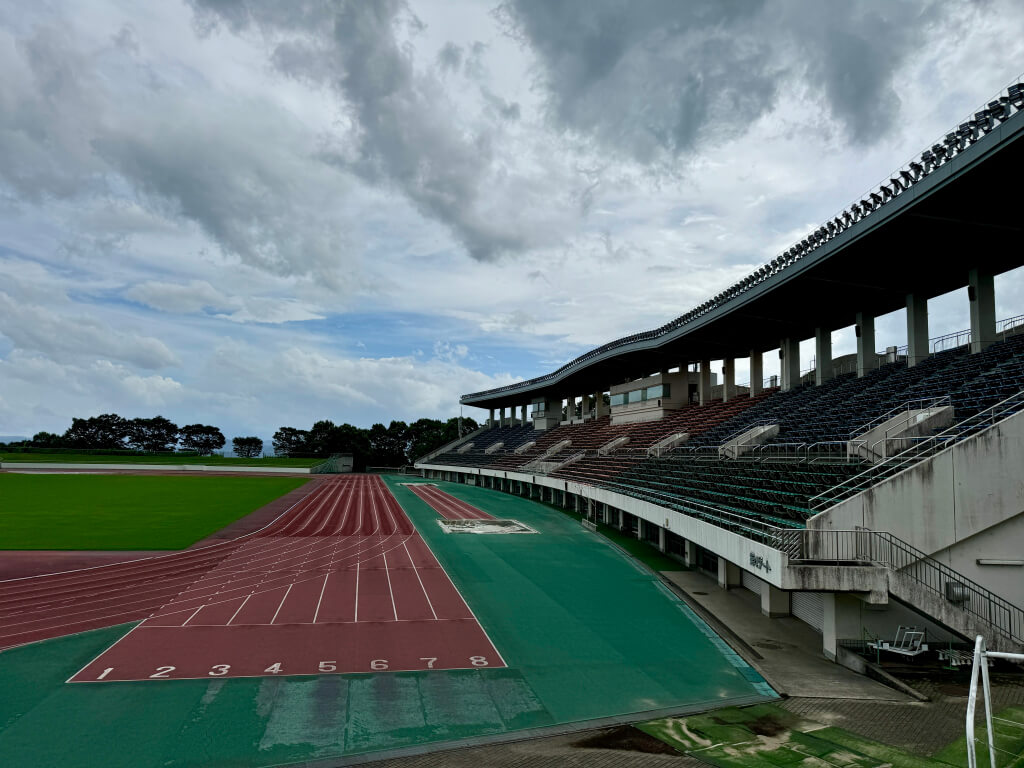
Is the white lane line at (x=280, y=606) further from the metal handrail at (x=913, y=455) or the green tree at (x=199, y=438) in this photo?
the green tree at (x=199, y=438)

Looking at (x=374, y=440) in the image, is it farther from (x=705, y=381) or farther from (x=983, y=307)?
(x=983, y=307)

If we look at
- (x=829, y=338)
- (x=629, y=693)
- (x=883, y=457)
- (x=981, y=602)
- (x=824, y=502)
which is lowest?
(x=629, y=693)

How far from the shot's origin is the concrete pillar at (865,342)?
30438 mm

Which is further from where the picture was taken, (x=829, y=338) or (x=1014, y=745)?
(x=829, y=338)

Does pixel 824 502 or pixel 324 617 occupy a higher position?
pixel 824 502

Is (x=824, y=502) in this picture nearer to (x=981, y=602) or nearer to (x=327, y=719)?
(x=981, y=602)

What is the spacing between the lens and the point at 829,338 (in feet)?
111

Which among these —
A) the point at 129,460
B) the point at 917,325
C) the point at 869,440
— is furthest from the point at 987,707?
the point at 129,460

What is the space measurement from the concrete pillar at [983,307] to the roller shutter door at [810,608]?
12838 mm

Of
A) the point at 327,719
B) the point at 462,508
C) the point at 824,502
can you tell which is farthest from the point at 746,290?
the point at 327,719

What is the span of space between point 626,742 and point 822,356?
2798 cm

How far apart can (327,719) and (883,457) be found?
14245mm

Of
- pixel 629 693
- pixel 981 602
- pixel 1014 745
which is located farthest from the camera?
pixel 981 602

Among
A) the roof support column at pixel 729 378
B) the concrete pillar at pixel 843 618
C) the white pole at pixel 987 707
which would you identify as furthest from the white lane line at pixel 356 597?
the roof support column at pixel 729 378
